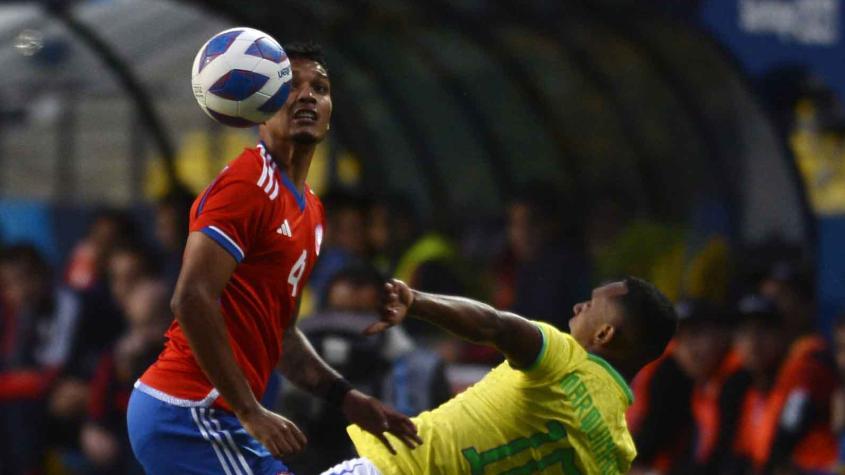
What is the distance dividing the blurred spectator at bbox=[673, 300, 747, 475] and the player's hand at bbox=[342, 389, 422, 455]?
14.7 ft

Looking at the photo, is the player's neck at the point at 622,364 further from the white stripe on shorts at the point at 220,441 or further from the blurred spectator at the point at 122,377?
the blurred spectator at the point at 122,377

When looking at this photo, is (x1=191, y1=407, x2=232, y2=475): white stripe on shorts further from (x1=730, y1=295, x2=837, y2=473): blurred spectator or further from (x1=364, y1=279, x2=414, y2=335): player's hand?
(x1=730, y1=295, x2=837, y2=473): blurred spectator

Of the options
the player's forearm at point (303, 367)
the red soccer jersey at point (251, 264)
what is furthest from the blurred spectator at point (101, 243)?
the red soccer jersey at point (251, 264)

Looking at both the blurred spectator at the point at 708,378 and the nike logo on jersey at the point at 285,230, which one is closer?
the nike logo on jersey at the point at 285,230

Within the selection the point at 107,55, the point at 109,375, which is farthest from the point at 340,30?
the point at 109,375

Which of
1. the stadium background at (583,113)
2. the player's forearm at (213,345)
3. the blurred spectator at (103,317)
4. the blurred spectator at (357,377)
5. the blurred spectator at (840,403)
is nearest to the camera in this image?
the player's forearm at (213,345)

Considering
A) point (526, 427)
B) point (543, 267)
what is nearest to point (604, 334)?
point (526, 427)

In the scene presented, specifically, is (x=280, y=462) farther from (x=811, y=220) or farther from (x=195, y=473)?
(x=811, y=220)

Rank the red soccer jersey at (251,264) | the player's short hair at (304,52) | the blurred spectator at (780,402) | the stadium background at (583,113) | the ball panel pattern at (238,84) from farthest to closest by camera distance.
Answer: the stadium background at (583,113) → the blurred spectator at (780,402) → the player's short hair at (304,52) → the ball panel pattern at (238,84) → the red soccer jersey at (251,264)

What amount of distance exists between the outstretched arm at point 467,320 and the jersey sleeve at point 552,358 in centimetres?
3

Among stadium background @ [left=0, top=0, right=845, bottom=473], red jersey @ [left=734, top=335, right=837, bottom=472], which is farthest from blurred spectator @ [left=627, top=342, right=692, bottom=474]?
stadium background @ [left=0, top=0, right=845, bottom=473]

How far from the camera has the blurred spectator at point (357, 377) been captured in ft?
27.7

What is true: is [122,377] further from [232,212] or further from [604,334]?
[232,212]

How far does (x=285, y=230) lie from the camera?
5.32 metres
